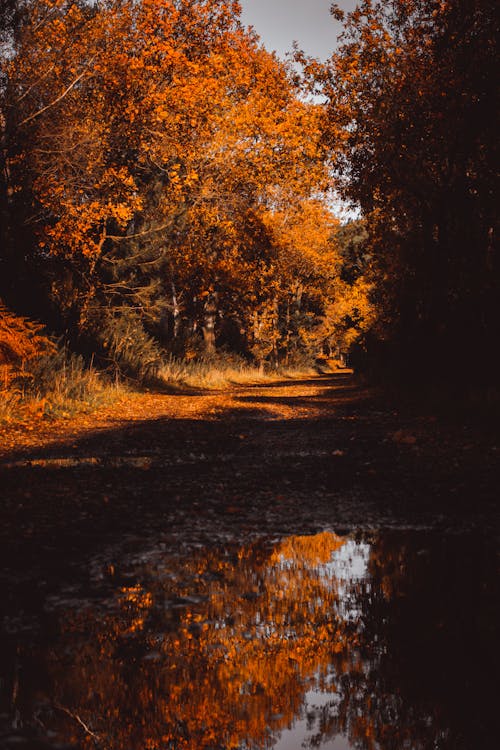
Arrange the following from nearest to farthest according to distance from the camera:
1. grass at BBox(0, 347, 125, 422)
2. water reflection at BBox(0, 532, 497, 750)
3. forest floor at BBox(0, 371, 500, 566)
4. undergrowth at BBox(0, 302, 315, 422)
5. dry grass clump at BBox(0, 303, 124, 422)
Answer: water reflection at BBox(0, 532, 497, 750)
forest floor at BBox(0, 371, 500, 566)
grass at BBox(0, 347, 125, 422)
dry grass clump at BBox(0, 303, 124, 422)
undergrowth at BBox(0, 302, 315, 422)

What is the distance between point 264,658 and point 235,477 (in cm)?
474

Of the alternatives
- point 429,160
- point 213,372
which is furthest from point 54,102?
point 213,372

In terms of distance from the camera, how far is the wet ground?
2232 millimetres

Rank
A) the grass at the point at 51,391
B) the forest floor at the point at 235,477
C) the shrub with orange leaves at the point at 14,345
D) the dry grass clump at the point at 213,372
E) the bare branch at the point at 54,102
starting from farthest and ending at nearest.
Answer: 1. the dry grass clump at the point at 213,372
2. the bare branch at the point at 54,102
3. the shrub with orange leaves at the point at 14,345
4. the grass at the point at 51,391
5. the forest floor at the point at 235,477

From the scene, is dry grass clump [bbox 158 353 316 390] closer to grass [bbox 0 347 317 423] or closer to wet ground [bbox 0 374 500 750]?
grass [bbox 0 347 317 423]

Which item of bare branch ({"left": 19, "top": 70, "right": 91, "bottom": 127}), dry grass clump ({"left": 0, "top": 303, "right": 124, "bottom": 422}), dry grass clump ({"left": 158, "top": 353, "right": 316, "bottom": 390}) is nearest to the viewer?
dry grass clump ({"left": 0, "top": 303, "right": 124, "bottom": 422})

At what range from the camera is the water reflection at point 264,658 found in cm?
218

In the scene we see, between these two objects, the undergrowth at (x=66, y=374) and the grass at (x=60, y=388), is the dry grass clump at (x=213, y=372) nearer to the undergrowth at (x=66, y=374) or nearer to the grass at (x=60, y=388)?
the undergrowth at (x=66, y=374)

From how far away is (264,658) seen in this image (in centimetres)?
272

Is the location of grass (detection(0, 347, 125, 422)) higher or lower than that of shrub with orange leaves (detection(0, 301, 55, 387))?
lower

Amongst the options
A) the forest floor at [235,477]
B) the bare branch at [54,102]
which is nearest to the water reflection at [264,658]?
the forest floor at [235,477]

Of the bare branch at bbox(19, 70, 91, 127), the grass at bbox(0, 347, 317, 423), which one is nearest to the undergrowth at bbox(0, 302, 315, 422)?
the grass at bbox(0, 347, 317, 423)

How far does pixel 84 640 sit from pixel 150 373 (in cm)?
2105

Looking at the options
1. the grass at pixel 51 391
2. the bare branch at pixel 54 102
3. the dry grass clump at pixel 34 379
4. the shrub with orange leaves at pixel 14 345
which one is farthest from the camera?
the bare branch at pixel 54 102
